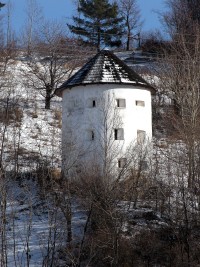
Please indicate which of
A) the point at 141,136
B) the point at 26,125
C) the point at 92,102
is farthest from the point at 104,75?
the point at 26,125

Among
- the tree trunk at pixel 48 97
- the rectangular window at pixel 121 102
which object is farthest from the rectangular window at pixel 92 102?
the tree trunk at pixel 48 97

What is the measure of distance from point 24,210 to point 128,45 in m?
30.9

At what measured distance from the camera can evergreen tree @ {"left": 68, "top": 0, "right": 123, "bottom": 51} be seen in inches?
1865

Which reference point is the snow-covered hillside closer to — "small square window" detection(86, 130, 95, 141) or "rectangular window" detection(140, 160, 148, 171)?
"small square window" detection(86, 130, 95, 141)

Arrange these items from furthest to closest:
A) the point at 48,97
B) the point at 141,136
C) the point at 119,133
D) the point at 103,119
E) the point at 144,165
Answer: the point at 48,97
the point at 141,136
the point at 119,133
the point at 103,119
the point at 144,165

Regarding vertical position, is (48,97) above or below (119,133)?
above

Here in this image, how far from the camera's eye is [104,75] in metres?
24.9

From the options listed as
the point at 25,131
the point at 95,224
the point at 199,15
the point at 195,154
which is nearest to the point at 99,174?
the point at 95,224

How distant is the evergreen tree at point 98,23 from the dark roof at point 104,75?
2108 centimetres

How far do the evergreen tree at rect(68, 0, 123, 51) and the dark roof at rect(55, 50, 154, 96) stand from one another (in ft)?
69.2

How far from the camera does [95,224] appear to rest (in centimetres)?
1830

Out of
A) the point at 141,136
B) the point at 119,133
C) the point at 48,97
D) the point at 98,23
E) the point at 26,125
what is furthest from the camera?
the point at 98,23

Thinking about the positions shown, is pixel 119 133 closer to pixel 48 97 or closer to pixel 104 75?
pixel 104 75

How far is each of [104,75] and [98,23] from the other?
78.0ft
